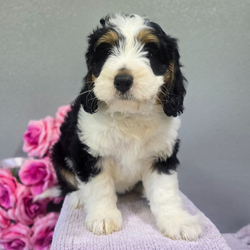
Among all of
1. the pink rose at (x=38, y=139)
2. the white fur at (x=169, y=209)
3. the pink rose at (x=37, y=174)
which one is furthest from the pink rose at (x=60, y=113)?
the white fur at (x=169, y=209)

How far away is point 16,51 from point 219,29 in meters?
2.23

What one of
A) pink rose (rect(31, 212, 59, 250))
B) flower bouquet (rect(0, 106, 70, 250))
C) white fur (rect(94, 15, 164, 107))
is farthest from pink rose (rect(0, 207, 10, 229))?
white fur (rect(94, 15, 164, 107))

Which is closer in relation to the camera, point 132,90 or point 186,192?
point 132,90

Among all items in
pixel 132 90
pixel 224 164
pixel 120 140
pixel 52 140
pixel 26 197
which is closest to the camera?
pixel 132 90

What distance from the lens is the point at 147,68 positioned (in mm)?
1499

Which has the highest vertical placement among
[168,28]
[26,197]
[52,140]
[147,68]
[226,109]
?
[168,28]

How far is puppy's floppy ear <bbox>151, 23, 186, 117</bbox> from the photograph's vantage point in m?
1.64

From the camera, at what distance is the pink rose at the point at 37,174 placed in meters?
2.54

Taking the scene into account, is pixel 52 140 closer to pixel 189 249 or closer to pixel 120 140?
pixel 120 140

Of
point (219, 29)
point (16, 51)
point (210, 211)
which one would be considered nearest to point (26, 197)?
point (16, 51)

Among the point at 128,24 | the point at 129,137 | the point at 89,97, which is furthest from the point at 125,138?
the point at 128,24

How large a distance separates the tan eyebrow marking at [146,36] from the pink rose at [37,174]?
1.59 metres

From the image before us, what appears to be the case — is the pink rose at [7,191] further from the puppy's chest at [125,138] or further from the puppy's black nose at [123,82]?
the puppy's black nose at [123,82]

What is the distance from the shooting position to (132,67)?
4.75ft
